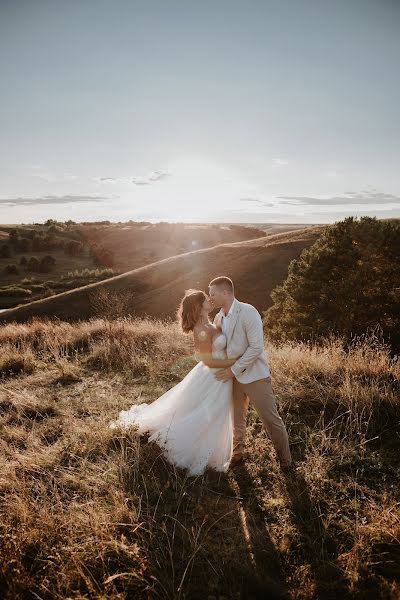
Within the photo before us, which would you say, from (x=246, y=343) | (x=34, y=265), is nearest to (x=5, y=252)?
(x=34, y=265)

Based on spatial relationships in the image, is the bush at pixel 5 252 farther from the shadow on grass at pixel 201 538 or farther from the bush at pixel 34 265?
the shadow on grass at pixel 201 538

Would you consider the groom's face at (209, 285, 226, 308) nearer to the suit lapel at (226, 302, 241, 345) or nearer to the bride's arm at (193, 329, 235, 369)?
the suit lapel at (226, 302, 241, 345)

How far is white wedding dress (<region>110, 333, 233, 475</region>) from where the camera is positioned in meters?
4.73

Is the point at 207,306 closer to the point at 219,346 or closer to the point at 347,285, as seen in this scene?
the point at 219,346

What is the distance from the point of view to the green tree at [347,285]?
18250 mm

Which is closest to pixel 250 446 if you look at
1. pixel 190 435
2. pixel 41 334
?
pixel 190 435

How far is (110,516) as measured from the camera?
358 cm

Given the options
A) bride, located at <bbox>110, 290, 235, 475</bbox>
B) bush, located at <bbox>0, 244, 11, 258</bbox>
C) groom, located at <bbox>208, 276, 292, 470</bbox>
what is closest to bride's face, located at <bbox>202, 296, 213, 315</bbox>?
bride, located at <bbox>110, 290, 235, 475</bbox>

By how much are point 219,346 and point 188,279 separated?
39583 mm

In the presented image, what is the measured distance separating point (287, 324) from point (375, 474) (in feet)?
49.6

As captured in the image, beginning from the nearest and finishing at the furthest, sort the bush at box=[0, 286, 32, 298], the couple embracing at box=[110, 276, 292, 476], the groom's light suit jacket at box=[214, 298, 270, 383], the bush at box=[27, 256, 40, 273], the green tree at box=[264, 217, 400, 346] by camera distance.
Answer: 1. the groom's light suit jacket at box=[214, 298, 270, 383]
2. the couple embracing at box=[110, 276, 292, 476]
3. the green tree at box=[264, 217, 400, 346]
4. the bush at box=[0, 286, 32, 298]
5. the bush at box=[27, 256, 40, 273]

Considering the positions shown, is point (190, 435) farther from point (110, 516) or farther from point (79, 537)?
point (79, 537)

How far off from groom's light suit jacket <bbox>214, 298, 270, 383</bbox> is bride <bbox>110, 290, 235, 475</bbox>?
0.61 ft

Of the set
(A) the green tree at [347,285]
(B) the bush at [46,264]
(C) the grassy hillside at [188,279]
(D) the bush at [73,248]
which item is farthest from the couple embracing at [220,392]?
(D) the bush at [73,248]
